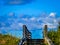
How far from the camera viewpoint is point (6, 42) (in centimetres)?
2512

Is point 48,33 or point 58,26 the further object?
point 48,33

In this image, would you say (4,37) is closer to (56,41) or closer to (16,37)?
(16,37)

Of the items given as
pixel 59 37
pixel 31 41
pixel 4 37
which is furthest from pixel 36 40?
pixel 4 37

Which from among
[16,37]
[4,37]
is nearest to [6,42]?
[16,37]

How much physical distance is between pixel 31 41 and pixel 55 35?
183 cm

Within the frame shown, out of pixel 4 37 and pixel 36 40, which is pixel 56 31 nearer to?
pixel 36 40

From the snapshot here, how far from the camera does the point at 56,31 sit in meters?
24.5

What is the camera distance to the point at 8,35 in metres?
26.2

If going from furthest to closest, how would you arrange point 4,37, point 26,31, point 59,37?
point 4,37 → point 26,31 → point 59,37

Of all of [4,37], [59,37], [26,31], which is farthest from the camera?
[4,37]

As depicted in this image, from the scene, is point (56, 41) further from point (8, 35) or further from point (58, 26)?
point (8, 35)

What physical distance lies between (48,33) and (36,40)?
1.38m

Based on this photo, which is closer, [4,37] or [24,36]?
[24,36]

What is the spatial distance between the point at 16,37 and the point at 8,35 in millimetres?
1807
